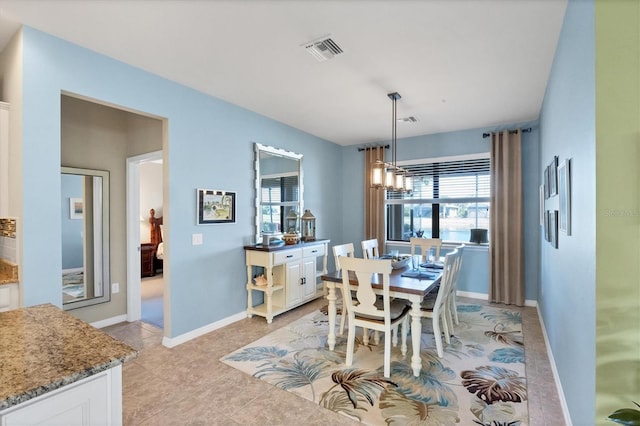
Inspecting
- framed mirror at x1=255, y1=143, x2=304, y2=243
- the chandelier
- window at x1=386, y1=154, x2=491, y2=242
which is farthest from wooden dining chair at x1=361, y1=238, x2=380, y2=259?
window at x1=386, y1=154, x2=491, y2=242

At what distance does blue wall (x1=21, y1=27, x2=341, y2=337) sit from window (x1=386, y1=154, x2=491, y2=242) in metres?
1.83

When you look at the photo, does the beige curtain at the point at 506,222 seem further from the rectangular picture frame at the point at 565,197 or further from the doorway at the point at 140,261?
the doorway at the point at 140,261

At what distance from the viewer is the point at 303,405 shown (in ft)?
7.30

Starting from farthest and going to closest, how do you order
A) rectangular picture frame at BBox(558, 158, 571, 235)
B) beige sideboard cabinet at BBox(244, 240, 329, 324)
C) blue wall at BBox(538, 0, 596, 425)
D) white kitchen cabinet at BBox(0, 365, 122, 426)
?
beige sideboard cabinet at BBox(244, 240, 329, 324) → rectangular picture frame at BBox(558, 158, 571, 235) → blue wall at BBox(538, 0, 596, 425) → white kitchen cabinet at BBox(0, 365, 122, 426)

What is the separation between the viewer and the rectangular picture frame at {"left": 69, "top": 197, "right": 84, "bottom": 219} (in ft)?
11.4

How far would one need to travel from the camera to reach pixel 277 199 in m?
4.60

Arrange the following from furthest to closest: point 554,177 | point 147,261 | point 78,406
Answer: point 147,261 → point 554,177 → point 78,406

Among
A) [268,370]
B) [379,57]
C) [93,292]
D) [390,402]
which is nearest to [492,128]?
[379,57]

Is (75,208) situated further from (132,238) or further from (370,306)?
(370,306)

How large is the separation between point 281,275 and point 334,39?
2.92m

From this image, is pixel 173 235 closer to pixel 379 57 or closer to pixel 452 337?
pixel 379 57

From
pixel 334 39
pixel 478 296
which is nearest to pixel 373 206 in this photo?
pixel 478 296

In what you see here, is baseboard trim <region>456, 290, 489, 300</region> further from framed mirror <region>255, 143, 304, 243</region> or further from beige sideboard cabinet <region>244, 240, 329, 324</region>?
framed mirror <region>255, 143, 304, 243</region>

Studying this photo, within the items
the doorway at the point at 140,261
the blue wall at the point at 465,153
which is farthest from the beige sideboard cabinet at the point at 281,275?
the blue wall at the point at 465,153
